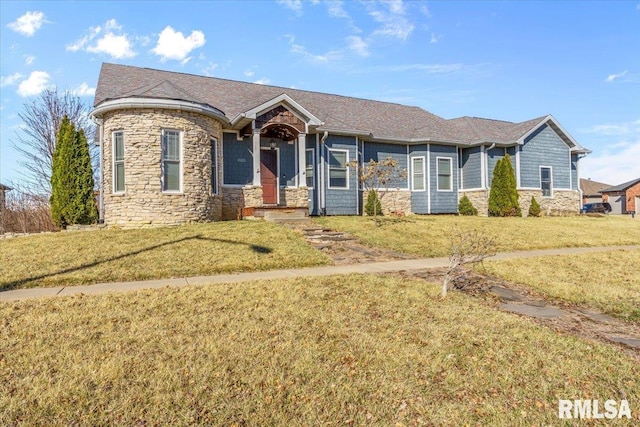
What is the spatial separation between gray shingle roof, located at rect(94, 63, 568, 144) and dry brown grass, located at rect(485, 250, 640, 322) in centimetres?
1077

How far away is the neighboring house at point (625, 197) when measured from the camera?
1738 inches

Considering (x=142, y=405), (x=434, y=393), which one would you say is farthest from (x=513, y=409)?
(x=142, y=405)

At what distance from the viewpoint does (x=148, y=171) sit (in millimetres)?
12922

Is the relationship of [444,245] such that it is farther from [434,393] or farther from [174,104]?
[174,104]

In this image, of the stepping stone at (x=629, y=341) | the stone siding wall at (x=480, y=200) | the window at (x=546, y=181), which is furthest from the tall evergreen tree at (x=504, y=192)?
the stepping stone at (x=629, y=341)

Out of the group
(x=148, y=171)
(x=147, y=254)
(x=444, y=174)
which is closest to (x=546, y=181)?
(x=444, y=174)

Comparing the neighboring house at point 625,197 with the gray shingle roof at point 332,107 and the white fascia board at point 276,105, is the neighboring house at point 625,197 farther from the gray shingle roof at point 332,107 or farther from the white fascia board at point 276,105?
the white fascia board at point 276,105

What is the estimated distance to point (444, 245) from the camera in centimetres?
1134

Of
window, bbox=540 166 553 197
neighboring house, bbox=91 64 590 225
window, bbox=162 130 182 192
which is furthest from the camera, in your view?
window, bbox=540 166 553 197

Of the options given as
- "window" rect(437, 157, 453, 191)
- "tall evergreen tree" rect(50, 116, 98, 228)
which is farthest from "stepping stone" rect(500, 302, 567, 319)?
"window" rect(437, 157, 453, 191)

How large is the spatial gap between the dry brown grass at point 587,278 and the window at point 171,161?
399 inches

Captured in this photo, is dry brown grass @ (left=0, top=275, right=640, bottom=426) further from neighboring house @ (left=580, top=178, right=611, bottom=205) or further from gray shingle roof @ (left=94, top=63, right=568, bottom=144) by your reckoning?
neighboring house @ (left=580, top=178, right=611, bottom=205)

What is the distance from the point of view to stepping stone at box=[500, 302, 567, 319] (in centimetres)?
513

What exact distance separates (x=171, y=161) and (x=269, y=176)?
179 inches
